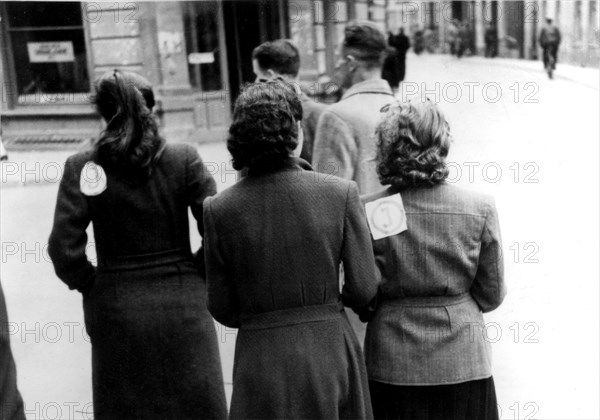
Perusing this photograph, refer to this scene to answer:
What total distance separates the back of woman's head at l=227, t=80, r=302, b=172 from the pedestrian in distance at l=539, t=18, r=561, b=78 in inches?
74.4

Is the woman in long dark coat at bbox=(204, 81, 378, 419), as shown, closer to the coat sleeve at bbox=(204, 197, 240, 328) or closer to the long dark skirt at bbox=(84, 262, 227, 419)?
the coat sleeve at bbox=(204, 197, 240, 328)

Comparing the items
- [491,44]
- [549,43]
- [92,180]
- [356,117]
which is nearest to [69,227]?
[92,180]

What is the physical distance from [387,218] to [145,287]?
0.95 meters

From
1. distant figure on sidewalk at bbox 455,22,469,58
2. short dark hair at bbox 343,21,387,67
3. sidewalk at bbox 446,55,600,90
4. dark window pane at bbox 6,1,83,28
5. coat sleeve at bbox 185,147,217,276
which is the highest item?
dark window pane at bbox 6,1,83,28

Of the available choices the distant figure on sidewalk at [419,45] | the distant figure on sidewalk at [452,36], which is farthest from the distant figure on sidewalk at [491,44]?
the distant figure on sidewalk at [452,36]

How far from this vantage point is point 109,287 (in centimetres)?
277

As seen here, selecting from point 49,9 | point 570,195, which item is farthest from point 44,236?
point 570,195

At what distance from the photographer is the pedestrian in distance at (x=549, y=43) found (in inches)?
147

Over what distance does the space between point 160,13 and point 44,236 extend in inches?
180

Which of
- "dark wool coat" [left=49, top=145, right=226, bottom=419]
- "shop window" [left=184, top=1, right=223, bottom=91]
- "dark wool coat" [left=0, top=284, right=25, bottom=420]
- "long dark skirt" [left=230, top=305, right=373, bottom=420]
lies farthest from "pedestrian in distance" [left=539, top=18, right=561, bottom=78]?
"shop window" [left=184, top=1, right=223, bottom=91]

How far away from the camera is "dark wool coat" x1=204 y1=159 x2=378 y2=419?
2205 millimetres

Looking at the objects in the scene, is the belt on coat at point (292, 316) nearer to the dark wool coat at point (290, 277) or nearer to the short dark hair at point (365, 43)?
the dark wool coat at point (290, 277)

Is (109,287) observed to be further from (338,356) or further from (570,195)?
(570,195)

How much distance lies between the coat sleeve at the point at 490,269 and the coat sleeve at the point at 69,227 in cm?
137
